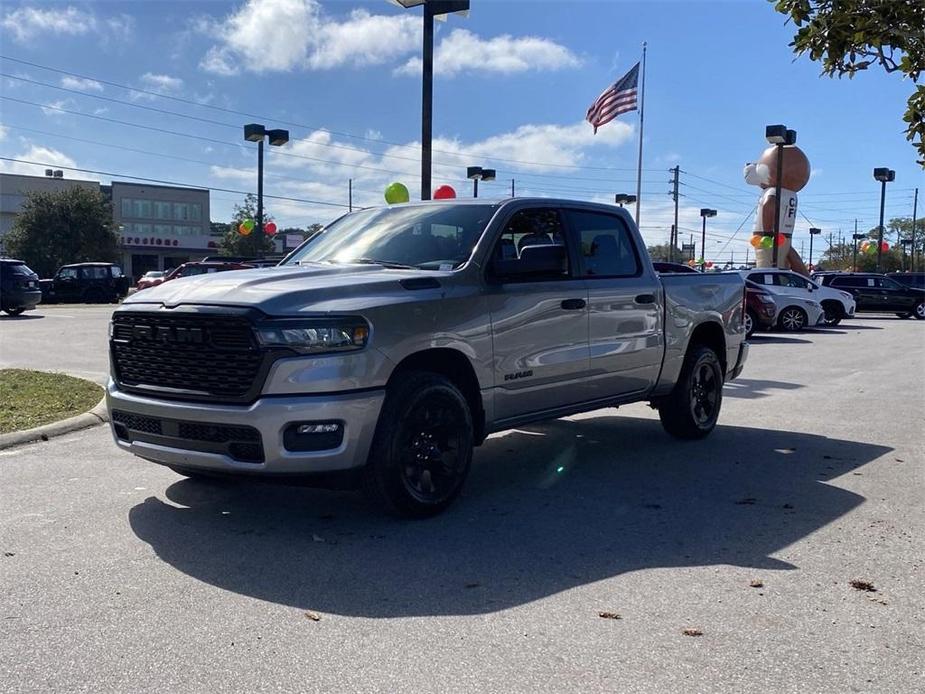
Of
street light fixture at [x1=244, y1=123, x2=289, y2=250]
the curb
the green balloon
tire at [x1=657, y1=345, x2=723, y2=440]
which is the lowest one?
the curb

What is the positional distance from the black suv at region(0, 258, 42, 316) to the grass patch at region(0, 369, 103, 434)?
14755mm

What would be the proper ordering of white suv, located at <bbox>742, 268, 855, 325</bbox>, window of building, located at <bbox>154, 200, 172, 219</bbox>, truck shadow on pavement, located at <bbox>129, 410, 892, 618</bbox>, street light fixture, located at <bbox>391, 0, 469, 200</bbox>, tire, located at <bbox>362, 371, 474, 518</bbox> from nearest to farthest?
truck shadow on pavement, located at <bbox>129, 410, 892, 618</bbox>, tire, located at <bbox>362, 371, 474, 518</bbox>, street light fixture, located at <bbox>391, 0, 469, 200</bbox>, white suv, located at <bbox>742, 268, 855, 325</bbox>, window of building, located at <bbox>154, 200, 172, 219</bbox>

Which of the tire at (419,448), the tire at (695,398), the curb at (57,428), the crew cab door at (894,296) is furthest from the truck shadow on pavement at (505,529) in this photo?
the crew cab door at (894,296)

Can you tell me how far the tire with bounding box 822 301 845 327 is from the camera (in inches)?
1042

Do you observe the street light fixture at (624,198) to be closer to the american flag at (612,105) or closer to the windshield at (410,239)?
the american flag at (612,105)

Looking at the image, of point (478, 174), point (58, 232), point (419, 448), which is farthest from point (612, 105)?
point (58, 232)

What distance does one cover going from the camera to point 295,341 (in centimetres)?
461

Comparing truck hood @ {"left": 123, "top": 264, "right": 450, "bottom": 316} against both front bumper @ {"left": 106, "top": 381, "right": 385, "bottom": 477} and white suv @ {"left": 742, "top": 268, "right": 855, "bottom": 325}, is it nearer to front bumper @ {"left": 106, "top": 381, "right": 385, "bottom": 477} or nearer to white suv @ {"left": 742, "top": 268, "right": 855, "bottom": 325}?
front bumper @ {"left": 106, "top": 381, "right": 385, "bottom": 477}

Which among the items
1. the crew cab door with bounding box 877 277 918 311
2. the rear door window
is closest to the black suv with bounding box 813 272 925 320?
the crew cab door with bounding box 877 277 918 311

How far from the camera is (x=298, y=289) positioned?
481 centimetres

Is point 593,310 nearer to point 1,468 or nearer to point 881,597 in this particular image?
point 881,597

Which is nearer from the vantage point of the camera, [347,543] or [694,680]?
[694,680]

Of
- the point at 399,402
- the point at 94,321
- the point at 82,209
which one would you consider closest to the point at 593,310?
the point at 399,402

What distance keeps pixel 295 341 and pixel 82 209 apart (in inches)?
2246
